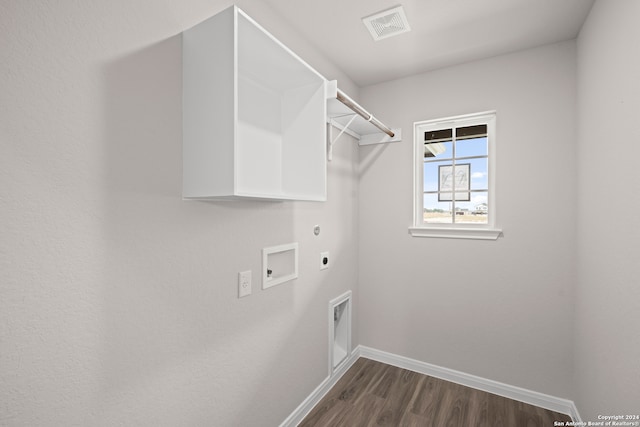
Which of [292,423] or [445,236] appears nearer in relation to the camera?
[292,423]

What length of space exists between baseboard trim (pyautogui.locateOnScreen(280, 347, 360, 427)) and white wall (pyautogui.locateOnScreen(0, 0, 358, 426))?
41 centimetres

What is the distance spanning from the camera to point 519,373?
2127mm

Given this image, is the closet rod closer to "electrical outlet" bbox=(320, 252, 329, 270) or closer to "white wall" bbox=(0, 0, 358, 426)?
"white wall" bbox=(0, 0, 358, 426)

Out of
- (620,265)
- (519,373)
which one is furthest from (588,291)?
(519,373)

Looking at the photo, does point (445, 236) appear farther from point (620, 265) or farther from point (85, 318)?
point (85, 318)

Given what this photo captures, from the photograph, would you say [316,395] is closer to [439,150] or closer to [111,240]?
[111,240]

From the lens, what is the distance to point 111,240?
95 centimetres

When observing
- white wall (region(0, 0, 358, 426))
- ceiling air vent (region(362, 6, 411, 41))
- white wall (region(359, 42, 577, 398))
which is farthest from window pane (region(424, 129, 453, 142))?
white wall (region(0, 0, 358, 426))

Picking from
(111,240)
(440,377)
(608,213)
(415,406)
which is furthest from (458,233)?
(111,240)

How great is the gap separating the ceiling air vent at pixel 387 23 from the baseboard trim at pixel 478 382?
2533 millimetres

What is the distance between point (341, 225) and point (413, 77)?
141 cm

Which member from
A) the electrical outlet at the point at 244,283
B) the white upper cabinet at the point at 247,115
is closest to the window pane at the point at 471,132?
the white upper cabinet at the point at 247,115

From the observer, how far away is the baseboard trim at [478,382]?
200 cm

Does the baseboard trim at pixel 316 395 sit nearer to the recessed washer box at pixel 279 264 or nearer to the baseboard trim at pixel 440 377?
the baseboard trim at pixel 440 377
